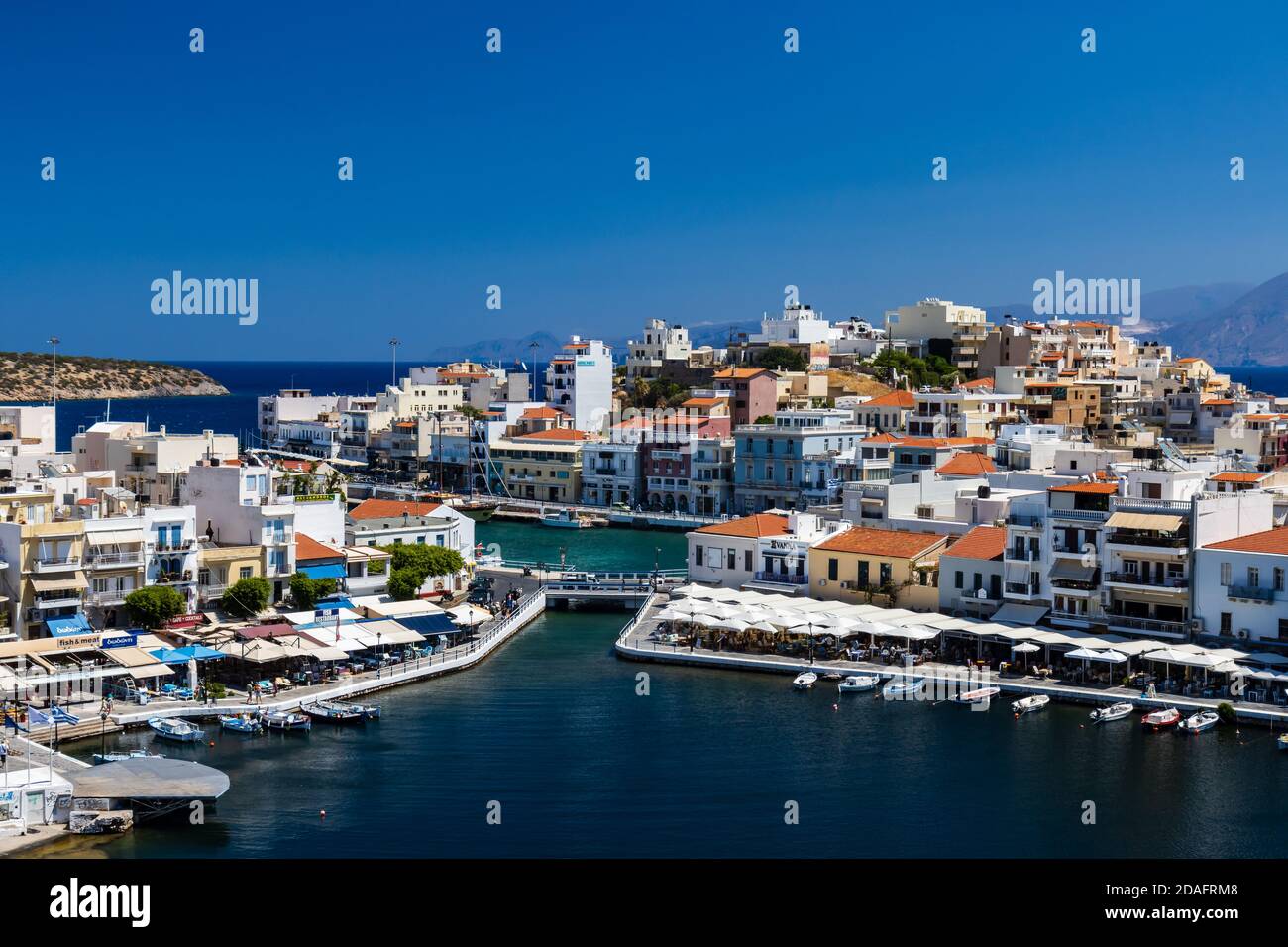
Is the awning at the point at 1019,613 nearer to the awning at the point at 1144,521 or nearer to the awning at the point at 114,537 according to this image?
the awning at the point at 1144,521

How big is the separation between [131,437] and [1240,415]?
42.0 m

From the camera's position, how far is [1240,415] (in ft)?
192

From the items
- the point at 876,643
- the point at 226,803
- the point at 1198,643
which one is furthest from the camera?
the point at 876,643

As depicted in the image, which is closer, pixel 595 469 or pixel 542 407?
pixel 595 469

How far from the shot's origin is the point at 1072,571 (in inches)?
1176

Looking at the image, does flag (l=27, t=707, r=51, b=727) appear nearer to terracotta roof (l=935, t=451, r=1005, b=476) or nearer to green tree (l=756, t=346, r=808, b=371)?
terracotta roof (l=935, t=451, r=1005, b=476)

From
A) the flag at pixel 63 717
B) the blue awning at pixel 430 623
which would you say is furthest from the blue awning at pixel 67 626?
the blue awning at pixel 430 623

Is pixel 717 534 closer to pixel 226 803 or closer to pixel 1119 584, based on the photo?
pixel 1119 584

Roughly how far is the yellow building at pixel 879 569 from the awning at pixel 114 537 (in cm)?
1500

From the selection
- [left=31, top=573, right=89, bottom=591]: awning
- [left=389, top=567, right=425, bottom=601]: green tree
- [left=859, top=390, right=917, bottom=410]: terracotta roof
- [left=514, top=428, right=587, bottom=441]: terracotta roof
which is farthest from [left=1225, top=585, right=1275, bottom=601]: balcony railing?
[left=514, top=428, right=587, bottom=441]: terracotta roof

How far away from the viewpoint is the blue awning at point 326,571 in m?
32.3

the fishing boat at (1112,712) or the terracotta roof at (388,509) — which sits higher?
the terracotta roof at (388,509)

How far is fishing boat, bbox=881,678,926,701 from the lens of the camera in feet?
87.8

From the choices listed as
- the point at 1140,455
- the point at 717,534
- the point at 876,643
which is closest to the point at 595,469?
the point at 1140,455
